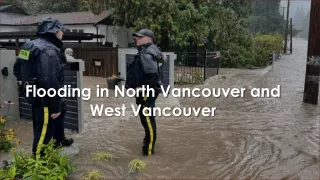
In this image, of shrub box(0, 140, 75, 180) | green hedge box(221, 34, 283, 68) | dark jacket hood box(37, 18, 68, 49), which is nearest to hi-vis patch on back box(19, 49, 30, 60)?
dark jacket hood box(37, 18, 68, 49)

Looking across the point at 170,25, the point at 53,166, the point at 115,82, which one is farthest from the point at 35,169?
the point at 170,25

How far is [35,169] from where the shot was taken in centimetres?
330

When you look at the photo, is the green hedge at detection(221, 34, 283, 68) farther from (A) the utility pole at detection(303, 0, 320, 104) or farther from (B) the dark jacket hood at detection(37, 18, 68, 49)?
(B) the dark jacket hood at detection(37, 18, 68, 49)

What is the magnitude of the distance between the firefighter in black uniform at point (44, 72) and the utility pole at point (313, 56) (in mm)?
6132

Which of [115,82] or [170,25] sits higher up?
[170,25]

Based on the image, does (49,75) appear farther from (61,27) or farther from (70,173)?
(70,173)

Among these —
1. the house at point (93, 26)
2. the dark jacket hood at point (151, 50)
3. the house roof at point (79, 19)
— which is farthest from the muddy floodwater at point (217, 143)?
the house roof at point (79, 19)

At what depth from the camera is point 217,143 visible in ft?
17.3

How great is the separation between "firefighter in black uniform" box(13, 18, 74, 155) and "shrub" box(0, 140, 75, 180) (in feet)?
0.65

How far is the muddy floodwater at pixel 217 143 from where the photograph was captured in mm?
4102

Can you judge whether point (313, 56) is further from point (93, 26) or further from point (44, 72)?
point (93, 26)

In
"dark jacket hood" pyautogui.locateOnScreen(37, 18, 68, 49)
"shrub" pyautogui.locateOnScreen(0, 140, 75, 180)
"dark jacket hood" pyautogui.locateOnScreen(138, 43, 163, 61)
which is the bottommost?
"shrub" pyautogui.locateOnScreen(0, 140, 75, 180)

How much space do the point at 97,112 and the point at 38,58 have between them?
147 inches

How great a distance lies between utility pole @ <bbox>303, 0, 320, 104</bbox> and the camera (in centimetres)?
785
